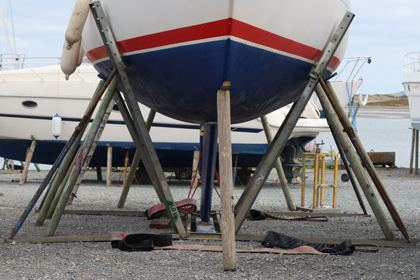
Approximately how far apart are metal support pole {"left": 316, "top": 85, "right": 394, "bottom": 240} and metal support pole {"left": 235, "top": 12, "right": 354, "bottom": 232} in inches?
11.0

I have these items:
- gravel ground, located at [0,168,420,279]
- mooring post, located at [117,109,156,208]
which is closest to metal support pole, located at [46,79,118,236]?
gravel ground, located at [0,168,420,279]

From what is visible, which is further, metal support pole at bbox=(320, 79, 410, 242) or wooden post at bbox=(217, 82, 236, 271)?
metal support pole at bbox=(320, 79, 410, 242)

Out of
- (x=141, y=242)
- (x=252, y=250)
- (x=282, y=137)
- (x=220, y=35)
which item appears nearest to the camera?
(x=220, y=35)

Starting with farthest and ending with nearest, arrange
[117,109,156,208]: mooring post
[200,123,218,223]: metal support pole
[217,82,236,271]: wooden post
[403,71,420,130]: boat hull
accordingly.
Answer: [403,71,420,130]: boat hull < [117,109,156,208]: mooring post < [200,123,218,223]: metal support pole < [217,82,236,271]: wooden post

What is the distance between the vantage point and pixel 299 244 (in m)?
5.81

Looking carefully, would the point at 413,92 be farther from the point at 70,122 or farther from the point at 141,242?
the point at 141,242

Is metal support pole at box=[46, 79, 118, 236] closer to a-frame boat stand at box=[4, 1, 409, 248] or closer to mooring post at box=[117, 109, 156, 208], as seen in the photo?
a-frame boat stand at box=[4, 1, 409, 248]

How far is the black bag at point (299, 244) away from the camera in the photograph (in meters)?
5.51

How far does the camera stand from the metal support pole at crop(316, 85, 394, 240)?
6266mm

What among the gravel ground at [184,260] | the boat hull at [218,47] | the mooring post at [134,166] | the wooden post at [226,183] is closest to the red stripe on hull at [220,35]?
the boat hull at [218,47]

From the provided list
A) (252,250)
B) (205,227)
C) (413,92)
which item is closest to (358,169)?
(252,250)

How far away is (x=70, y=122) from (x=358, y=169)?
10769mm

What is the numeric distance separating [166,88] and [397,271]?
2.70m

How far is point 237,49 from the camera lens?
17.4 feet
